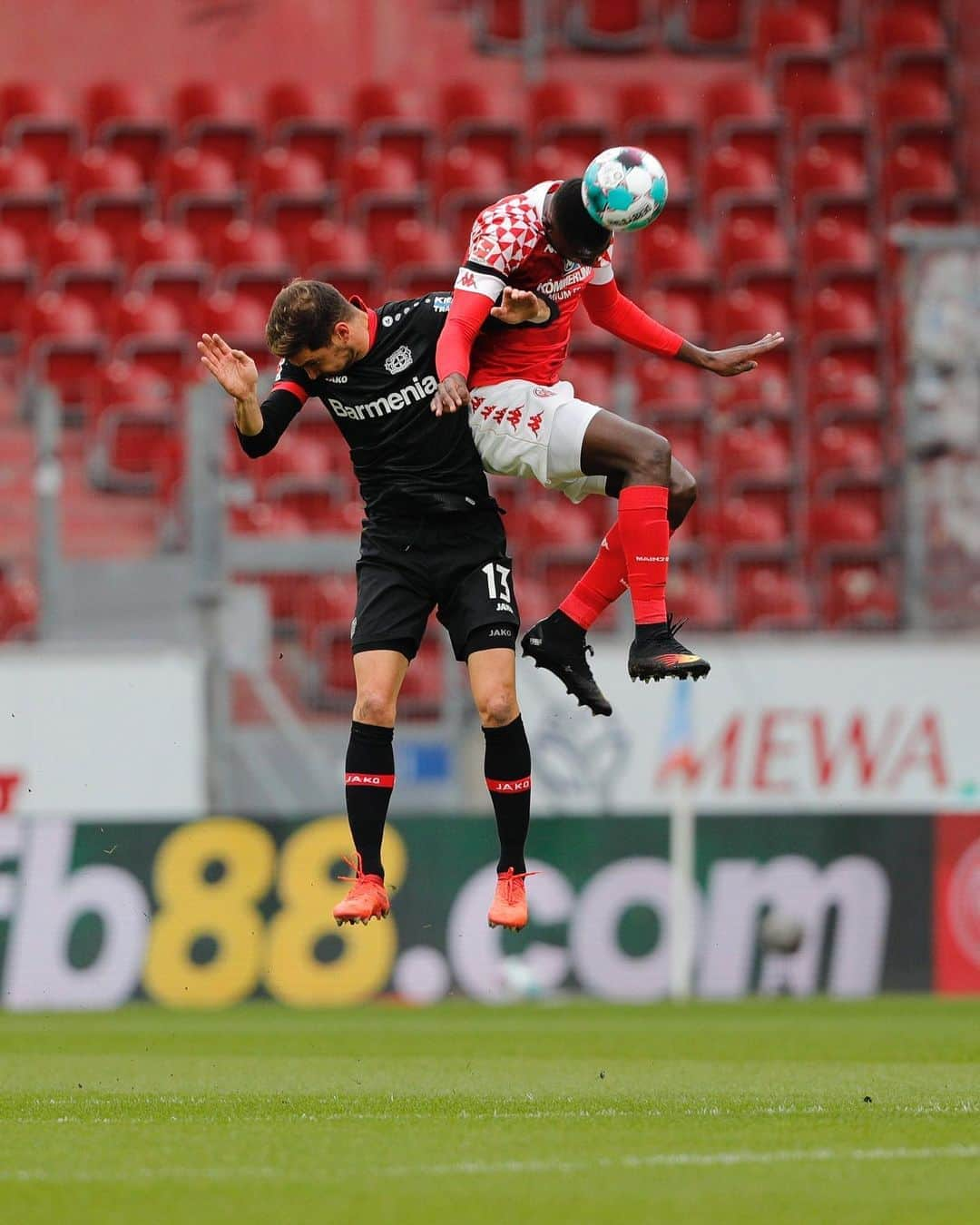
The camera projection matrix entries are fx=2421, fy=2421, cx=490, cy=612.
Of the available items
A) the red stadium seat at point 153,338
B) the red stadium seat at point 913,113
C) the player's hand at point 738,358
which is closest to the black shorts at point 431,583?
the player's hand at point 738,358

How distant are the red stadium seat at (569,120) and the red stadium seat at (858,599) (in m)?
4.70

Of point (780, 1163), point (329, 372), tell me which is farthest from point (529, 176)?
point (780, 1163)

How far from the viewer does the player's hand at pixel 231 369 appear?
8.43m

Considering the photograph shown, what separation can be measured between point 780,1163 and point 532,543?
1012 cm

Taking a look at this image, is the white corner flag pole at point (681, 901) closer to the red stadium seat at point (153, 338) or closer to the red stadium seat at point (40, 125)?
the red stadium seat at point (153, 338)

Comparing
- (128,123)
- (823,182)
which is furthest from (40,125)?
(823,182)

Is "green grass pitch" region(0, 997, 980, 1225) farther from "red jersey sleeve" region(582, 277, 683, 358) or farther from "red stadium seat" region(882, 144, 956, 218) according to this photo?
"red stadium seat" region(882, 144, 956, 218)

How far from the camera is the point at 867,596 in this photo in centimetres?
1666

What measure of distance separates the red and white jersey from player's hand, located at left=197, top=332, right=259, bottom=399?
79cm

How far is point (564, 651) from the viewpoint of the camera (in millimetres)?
9086

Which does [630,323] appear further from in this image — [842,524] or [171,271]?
[171,271]

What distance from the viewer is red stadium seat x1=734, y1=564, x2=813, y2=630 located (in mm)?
16547

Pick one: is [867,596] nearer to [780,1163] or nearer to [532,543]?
[532,543]

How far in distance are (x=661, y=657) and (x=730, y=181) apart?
1205 centimetres
